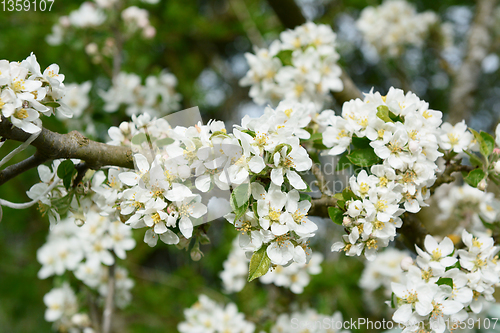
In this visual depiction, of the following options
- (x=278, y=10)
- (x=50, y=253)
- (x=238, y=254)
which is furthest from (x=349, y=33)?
A: (x=50, y=253)

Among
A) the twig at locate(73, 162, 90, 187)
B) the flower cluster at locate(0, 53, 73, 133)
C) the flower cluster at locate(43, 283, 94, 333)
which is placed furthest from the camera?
the flower cluster at locate(43, 283, 94, 333)

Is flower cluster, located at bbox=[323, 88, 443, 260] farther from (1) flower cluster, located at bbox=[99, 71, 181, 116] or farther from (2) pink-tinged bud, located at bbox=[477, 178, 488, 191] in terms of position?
(1) flower cluster, located at bbox=[99, 71, 181, 116]

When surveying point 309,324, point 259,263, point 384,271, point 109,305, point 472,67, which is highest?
point 259,263

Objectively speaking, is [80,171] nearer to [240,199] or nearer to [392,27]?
[240,199]

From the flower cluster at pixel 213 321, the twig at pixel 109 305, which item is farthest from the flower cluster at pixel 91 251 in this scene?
the flower cluster at pixel 213 321

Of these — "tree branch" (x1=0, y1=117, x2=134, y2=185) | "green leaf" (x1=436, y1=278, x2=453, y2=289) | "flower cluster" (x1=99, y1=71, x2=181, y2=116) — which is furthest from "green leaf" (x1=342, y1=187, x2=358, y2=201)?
"flower cluster" (x1=99, y1=71, x2=181, y2=116)

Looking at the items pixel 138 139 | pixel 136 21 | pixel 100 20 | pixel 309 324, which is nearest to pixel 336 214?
pixel 138 139
